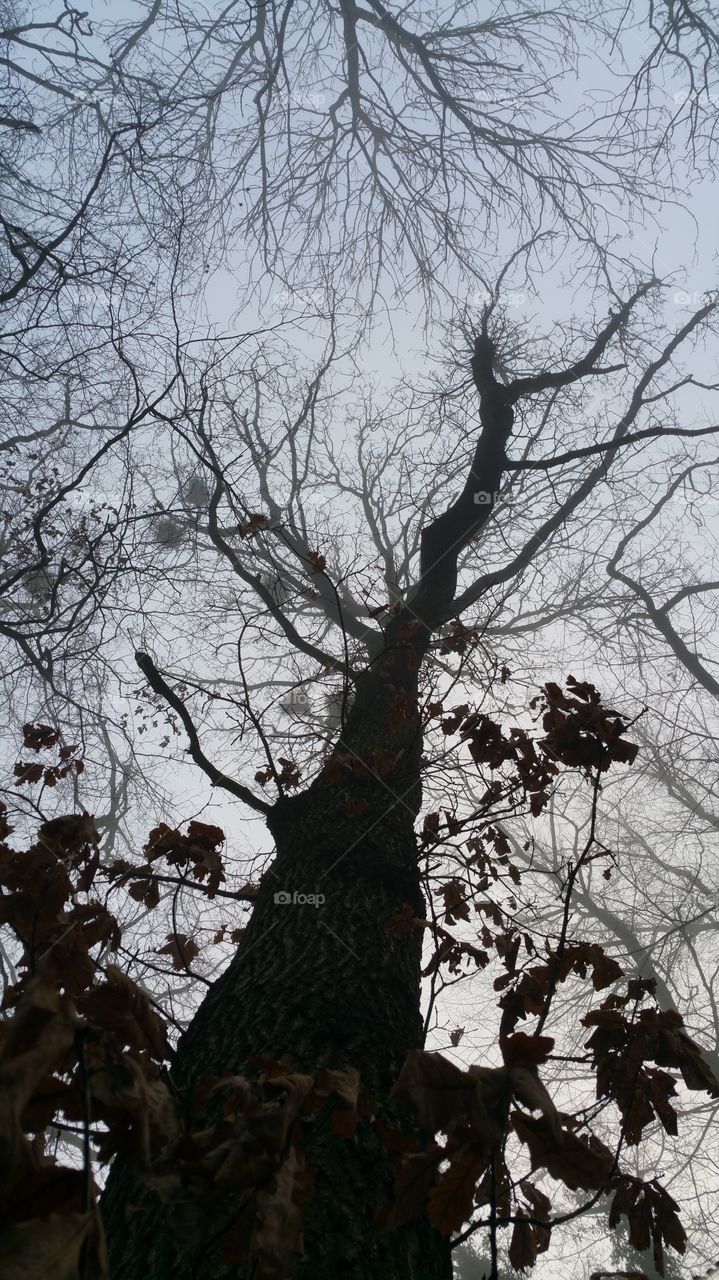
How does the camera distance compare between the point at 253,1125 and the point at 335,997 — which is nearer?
the point at 253,1125

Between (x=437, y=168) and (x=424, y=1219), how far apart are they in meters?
6.64

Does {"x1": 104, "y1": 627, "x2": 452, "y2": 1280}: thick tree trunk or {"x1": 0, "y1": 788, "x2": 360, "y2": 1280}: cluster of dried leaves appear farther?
{"x1": 104, "y1": 627, "x2": 452, "y2": 1280}: thick tree trunk

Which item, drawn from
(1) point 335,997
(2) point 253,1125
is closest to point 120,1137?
(2) point 253,1125

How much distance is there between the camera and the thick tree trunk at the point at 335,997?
1.47 meters

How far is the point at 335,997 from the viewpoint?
218cm

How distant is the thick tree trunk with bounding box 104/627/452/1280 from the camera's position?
1474 millimetres

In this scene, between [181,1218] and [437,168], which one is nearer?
[181,1218]

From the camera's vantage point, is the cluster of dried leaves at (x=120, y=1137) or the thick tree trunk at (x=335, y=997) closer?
the cluster of dried leaves at (x=120, y=1137)

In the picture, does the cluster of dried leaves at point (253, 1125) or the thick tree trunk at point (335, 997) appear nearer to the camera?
the cluster of dried leaves at point (253, 1125)

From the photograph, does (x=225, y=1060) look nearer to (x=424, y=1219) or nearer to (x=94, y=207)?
(x=424, y=1219)

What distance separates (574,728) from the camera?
93.6 inches

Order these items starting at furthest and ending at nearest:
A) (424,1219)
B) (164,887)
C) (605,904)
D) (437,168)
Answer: (605,904) < (164,887) < (437,168) < (424,1219)

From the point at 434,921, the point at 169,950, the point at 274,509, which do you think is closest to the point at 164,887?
the point at 274,509

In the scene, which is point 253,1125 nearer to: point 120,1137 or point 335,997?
point 120,1137
